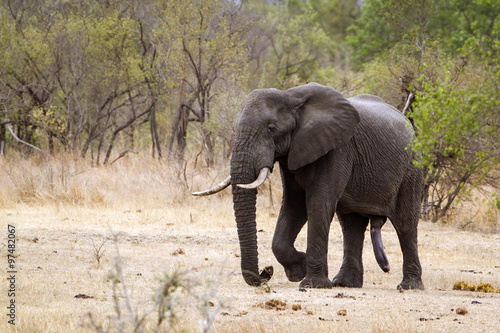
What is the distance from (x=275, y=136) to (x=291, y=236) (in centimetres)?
126

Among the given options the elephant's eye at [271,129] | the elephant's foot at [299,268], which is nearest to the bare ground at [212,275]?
the elephant's foot at [299,268]

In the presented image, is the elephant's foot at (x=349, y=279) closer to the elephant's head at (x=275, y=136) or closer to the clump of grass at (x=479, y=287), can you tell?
the clump of grass at (x=479, y=287)

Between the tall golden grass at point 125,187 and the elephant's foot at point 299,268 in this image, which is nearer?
the elephant's foot at point 299,268

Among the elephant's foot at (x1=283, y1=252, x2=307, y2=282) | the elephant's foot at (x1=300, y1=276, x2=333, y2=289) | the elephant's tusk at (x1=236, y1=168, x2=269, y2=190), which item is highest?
the elephant's tusk at (x1=236, y1=168, x2=269, y2=190)

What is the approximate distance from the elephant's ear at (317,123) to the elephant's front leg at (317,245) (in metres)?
0.57

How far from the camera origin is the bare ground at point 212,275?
20.5ft

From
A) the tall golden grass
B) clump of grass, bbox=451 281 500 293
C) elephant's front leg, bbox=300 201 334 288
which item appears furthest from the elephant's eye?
the tall golden grass

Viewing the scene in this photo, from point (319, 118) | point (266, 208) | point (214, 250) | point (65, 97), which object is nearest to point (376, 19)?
point (65, 97)

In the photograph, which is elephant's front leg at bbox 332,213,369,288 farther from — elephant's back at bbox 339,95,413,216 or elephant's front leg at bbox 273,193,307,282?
elephant's front leg at bbox 273,193,307,282

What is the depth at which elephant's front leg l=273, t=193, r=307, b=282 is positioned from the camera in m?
8.55

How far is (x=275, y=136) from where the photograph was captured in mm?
8156

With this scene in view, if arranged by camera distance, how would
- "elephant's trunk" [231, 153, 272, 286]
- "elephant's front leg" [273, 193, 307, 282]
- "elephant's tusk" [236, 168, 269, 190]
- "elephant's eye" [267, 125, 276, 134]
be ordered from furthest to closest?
"elephant's front leg" [273, 193, 307, 282]
"elephant's eye" [267, 125, 276, 134]
"elephant's trunk" [231, 153, 272, 286]
"elephant's tusk" [236, 168, 269, 190]

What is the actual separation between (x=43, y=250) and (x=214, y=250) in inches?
107

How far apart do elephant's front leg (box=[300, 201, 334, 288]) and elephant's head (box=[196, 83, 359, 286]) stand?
492 mm
